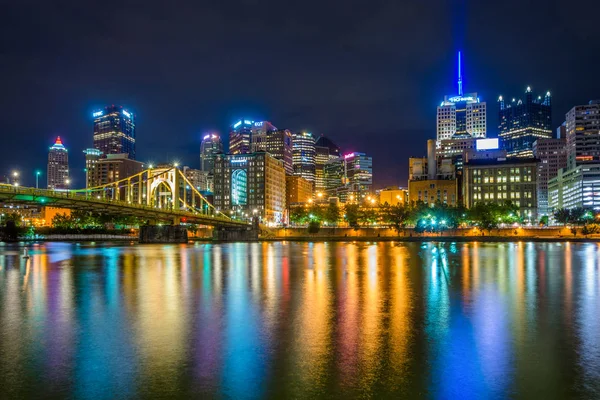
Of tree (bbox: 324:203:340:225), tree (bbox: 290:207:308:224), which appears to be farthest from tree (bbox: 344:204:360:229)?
tree (bbox: 290:207:308:224)

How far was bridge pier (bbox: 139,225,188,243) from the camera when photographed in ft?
334

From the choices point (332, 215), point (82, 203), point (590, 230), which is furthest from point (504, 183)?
point (82, 203)

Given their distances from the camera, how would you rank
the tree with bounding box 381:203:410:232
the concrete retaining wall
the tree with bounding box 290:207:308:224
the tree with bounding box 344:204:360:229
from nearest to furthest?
the concrete retaining wall, the tree with bounding box 381:203:410:232, the tree with bounding box 344:204:360:229, the tree with bounding box 290:207:308:224

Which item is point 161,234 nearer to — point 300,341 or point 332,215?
point 332,215

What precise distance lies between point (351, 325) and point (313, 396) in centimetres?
574

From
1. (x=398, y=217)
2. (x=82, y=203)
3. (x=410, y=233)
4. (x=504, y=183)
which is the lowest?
(x=410, y=233)

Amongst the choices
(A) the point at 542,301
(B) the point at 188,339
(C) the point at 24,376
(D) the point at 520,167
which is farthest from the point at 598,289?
(D) the point at 520,167

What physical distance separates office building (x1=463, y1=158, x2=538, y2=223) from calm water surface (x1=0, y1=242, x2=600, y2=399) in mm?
167051

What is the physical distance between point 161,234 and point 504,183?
13183 cm

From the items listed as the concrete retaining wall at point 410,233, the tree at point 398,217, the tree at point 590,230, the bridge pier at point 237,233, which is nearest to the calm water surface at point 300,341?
the bridge pier at point 237,233

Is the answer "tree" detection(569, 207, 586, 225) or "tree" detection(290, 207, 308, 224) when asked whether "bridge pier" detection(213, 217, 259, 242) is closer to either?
"tree" detection(290, 207, 308, 224)

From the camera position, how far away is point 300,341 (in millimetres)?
11969

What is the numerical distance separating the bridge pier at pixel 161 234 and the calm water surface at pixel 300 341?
8014 centimetres

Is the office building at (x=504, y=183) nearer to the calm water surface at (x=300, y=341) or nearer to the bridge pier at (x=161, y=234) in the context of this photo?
the bridge pier at (x=161, y=234)
